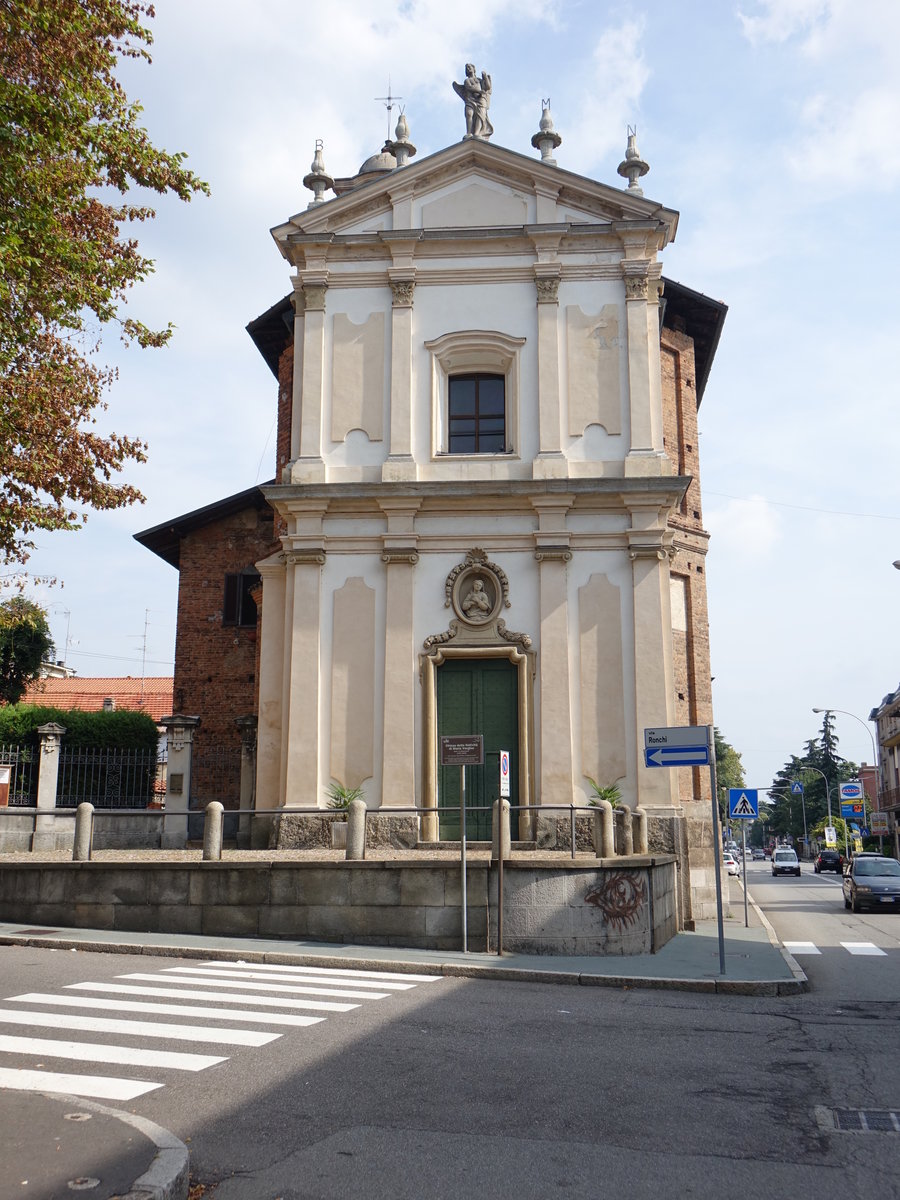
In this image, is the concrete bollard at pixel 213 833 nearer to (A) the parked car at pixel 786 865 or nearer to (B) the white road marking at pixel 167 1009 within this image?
(B) the white road marking at pixel 167 1009

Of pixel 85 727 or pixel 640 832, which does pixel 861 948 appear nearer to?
pixel 640 832

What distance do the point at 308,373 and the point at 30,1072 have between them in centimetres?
1573

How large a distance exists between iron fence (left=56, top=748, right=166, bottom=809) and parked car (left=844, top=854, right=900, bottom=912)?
1814cm

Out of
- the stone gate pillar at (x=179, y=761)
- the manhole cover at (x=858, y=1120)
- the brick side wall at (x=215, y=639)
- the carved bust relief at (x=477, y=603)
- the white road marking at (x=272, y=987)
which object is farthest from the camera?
the brick side wall at (x=215, y=639)

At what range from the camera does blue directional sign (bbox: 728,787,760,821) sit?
2252 cm

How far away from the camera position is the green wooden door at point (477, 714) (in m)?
19.7

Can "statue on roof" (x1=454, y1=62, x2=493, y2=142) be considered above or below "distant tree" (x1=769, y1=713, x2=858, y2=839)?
above

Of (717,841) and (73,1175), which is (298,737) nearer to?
(717,841)

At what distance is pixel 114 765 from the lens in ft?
76.8

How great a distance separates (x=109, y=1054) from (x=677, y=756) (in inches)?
331

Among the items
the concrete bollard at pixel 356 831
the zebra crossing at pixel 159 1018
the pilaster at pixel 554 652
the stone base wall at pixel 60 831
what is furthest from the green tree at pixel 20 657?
the zebra crossing at pixel 159 1018

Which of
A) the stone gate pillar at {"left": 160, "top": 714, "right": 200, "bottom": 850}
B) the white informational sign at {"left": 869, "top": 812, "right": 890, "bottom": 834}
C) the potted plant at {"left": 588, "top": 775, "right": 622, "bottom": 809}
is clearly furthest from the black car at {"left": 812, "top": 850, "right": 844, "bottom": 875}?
the stone gate pillar at {"left": 160, "top": 714, "right": 200, "bottom": 850}

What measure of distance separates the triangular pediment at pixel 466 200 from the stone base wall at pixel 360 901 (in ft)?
40.7

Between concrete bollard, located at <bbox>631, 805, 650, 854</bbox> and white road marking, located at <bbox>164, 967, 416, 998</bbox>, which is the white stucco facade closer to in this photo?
concrete bollard, located at <bbox>631, 805, 650, 854</bbox>
